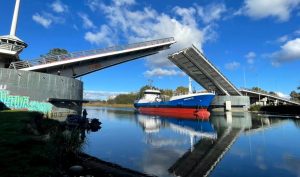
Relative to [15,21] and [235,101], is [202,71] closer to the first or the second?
[235,101]

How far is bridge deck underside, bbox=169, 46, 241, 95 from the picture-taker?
44.8 metres

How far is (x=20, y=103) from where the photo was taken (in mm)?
23062

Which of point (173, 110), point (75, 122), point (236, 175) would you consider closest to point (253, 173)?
point (236, 175)

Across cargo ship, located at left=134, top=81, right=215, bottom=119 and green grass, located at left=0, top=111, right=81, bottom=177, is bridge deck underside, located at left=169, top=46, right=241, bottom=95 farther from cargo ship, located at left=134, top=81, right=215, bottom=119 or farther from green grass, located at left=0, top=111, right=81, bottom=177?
green grass, located at left=0, top=111, right=81, bottom=177

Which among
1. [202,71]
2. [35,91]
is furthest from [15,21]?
[202,71]

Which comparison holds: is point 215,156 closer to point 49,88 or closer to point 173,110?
point 49,88

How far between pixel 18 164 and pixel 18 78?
1852cm

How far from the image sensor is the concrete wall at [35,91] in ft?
74.2

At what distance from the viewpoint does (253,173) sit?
10453 millimetres

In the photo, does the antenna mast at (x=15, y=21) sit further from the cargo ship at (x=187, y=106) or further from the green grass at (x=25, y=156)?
the cargo ship at (x=187, y=106)

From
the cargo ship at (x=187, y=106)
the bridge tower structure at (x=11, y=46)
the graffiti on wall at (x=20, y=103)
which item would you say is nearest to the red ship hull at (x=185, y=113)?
the cargo ship at (x=187, y=106)

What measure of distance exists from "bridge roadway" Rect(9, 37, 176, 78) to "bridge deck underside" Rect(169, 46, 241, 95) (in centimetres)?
721

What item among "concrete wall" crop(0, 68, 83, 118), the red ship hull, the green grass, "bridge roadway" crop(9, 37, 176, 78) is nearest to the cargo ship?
the red ship hull

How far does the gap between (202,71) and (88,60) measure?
86.0 ft
